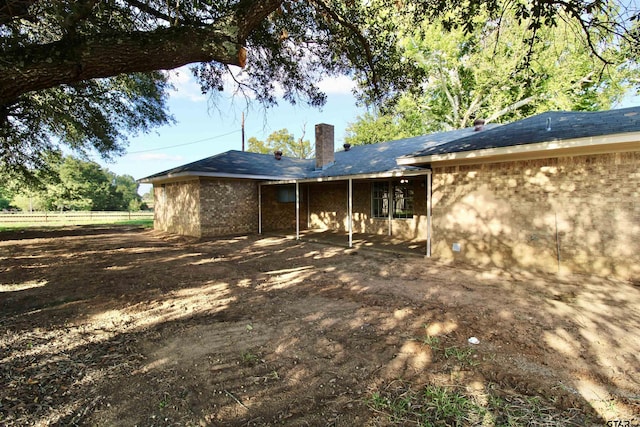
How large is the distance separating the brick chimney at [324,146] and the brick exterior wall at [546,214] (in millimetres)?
7750

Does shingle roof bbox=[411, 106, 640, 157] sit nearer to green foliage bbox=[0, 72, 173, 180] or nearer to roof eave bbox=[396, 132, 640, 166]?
roof eave bbox=[396, 132, 640, 166]

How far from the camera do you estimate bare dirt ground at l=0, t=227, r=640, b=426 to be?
89.2 inches

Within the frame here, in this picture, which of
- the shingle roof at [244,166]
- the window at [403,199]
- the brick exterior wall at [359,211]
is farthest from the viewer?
the shingle roof at [244,166]

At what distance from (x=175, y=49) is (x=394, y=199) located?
1005cm

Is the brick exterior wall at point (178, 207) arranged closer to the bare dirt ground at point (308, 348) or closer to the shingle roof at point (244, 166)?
the shingle roof at point (244, 166)

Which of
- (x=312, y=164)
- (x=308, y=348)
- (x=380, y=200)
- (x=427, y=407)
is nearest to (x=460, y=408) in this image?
(x=427, y=407)

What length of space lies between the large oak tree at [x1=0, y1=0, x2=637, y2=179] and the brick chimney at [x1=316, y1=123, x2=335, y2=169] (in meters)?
6.55

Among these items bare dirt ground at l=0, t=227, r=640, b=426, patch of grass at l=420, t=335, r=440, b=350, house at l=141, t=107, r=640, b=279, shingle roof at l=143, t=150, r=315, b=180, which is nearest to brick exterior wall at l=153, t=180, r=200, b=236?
shingle roof at l=143, t=150, r=315, b=180

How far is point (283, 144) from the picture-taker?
42.7 metres

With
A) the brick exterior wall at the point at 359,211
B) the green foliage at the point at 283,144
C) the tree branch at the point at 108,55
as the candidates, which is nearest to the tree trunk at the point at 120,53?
the tree branch at the point at 108,55

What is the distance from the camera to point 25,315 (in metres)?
4.07

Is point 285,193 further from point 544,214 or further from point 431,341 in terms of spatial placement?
point 431,341

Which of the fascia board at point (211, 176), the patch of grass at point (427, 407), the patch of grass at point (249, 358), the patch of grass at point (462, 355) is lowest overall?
the patch of grass at point (462, 355)

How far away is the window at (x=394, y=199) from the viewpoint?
12016 mm
